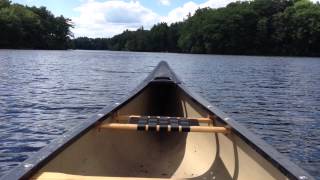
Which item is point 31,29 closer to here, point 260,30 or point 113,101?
point 260,30

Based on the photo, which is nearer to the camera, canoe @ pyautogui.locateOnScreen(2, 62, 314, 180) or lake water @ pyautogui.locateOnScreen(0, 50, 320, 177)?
canoe @ pyautogui.locateOnScreen(2, 62, 314, 180)

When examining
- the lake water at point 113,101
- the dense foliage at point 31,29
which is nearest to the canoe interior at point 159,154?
the lake water at point 113,101

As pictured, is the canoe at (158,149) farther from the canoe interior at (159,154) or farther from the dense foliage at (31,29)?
the dense foliage at (31,29)

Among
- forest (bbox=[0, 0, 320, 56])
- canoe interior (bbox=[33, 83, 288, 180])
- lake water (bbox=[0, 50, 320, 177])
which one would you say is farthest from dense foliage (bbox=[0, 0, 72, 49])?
canoe interior (bbox=[33, 83, 288, 180])

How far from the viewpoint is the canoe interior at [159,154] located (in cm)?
564

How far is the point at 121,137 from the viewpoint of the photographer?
833 centimetres

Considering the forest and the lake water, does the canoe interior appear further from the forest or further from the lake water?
the forest

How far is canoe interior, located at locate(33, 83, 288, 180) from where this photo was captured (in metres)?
5.64

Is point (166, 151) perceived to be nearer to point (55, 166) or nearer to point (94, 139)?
point (94, 139)

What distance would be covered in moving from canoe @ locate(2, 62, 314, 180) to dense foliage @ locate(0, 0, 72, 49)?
12822 cm

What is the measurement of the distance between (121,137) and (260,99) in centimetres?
1590

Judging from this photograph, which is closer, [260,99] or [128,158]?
[128,158]

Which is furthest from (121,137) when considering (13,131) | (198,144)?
(13,131)

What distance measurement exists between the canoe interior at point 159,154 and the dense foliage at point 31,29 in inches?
5012
